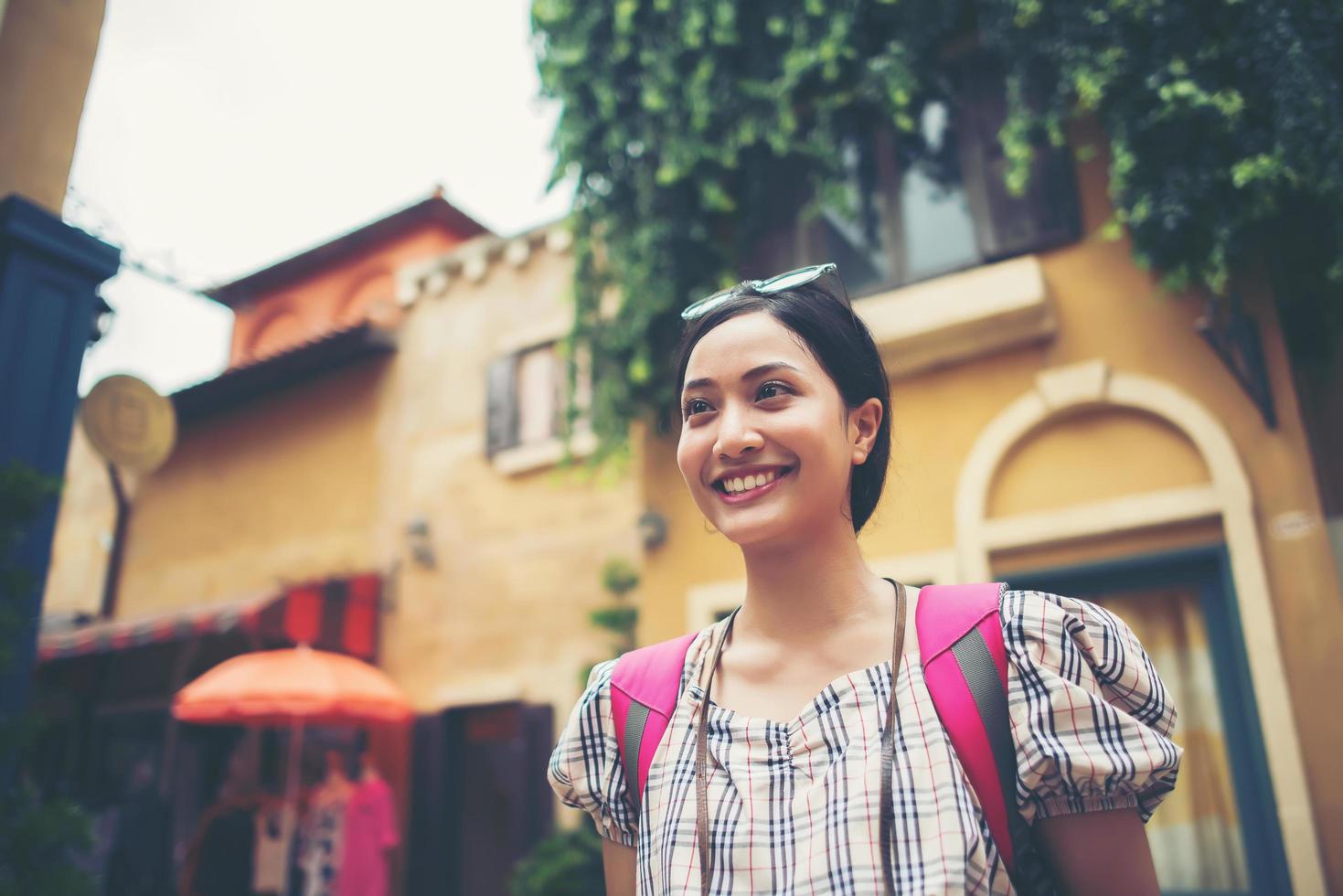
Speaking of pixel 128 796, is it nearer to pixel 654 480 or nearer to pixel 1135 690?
pixel 654 480

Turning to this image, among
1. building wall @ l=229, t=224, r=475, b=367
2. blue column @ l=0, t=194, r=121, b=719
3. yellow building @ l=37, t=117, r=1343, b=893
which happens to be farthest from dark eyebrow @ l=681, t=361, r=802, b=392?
building wall @ l=229, t=224, r=475, b=367

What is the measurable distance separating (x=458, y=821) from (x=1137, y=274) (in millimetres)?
7585

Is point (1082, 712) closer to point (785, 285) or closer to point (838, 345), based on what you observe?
point (838, 345)

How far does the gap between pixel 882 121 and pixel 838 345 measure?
5494 mm

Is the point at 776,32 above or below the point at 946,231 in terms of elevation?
above

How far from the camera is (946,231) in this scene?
6445 mm

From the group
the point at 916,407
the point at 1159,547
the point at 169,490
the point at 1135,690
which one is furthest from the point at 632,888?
the point at 169,490

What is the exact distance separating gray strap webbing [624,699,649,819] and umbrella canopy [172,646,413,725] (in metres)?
6.63

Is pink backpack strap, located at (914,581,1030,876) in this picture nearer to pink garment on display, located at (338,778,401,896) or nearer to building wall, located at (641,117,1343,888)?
building wall, located at (641,117,1343,888)

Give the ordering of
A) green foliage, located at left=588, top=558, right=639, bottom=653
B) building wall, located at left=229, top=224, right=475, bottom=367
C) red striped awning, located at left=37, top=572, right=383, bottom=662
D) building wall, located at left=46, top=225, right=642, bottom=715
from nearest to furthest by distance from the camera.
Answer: green foliage, located at left=588, top=558, right=639, bottom=653 < red striped awning, located at left=37, top=572, right=383, bottom=662 < building wall, located at left=46, top=225, right=642, bottom=715 < building wall, located at left=229, top=224, right=475, bottom=367

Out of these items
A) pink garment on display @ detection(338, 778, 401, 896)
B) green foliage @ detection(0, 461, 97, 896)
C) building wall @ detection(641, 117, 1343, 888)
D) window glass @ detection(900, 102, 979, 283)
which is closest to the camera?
green foliage @ detection(0, 461, 97, 896)

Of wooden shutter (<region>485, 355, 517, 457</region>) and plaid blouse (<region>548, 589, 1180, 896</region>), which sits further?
wooden shutter (<region>485, 355, 517, 457</region>)

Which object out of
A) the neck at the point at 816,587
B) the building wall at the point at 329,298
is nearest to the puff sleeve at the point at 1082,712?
the neck at the point at 816,587

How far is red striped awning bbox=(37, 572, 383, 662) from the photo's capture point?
30.0ft
